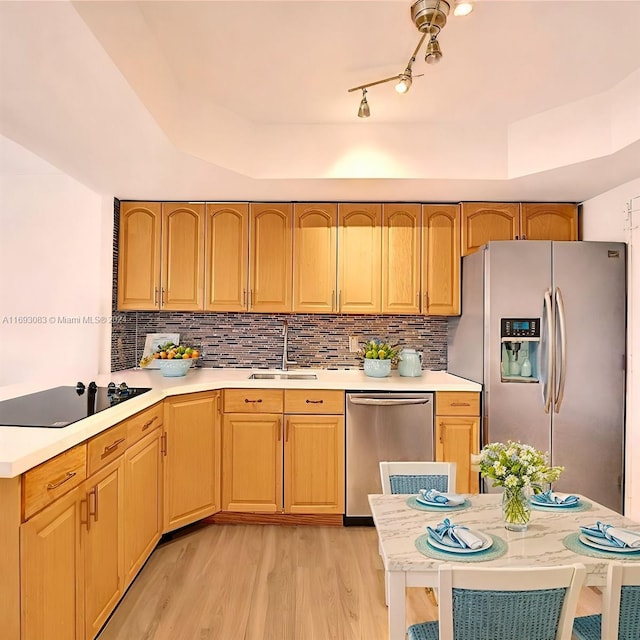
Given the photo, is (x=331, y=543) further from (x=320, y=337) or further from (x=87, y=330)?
(x=87, y=330)

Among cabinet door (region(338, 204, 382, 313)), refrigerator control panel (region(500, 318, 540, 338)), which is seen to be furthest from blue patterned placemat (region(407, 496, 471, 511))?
cabinet door (region(338, 204, 382, 313))

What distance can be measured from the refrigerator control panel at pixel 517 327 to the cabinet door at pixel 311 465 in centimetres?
121

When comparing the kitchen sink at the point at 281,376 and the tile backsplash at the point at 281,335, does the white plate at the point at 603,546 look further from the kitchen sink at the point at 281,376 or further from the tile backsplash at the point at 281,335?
the tile backsplash at the point at 281,335

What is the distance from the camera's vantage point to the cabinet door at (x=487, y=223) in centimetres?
366

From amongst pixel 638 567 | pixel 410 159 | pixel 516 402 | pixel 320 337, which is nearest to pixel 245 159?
pixel 410 159

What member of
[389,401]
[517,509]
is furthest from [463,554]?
[389,401]

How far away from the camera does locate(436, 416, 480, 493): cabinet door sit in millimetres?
3289

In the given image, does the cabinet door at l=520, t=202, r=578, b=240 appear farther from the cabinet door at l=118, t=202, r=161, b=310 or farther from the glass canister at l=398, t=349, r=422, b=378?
the cabinet door at l=118, t=202, r=161, b=310

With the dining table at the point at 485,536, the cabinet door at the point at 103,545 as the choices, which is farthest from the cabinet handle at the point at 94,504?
the dining table at the point at 485,536

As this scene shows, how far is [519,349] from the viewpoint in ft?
10.7

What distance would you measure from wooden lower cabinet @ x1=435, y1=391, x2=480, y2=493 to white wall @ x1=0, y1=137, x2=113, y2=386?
93.1 inches

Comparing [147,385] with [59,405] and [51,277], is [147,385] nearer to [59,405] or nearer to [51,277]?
[59,405]

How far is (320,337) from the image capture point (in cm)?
406

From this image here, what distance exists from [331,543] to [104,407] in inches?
65.1
